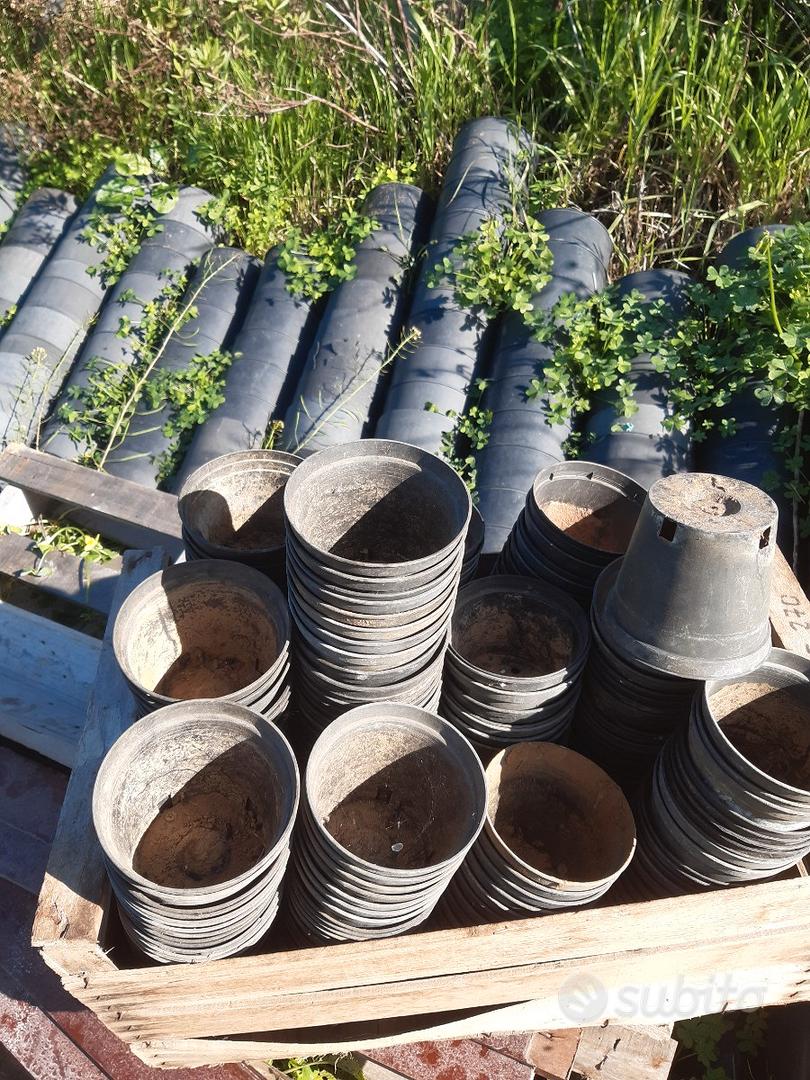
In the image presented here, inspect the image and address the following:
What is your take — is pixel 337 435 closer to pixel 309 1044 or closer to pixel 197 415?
pixel 197 415

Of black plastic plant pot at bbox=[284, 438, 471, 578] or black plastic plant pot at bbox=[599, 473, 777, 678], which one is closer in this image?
black plastic plant pot at bbox=[599, 473, 777, 678]

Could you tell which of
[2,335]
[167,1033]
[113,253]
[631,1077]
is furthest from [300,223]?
[631,1077]

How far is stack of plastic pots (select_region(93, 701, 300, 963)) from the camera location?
2080 mm

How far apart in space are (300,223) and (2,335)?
2.33 m

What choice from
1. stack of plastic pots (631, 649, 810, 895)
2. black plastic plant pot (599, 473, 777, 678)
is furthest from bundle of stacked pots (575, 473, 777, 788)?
stack of plastic pots (631, 649, 810, 895)

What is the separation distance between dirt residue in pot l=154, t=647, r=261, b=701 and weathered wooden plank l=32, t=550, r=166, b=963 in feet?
0.60

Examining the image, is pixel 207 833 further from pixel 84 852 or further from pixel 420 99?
pixel 420 99

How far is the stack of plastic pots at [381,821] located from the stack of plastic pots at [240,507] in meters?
0.76

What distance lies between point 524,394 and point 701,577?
2.45 m

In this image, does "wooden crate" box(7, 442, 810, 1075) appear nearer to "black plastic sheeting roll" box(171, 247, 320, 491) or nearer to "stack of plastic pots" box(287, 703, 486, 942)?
"stack of plastic pots" box(287, 703, 486, 942)

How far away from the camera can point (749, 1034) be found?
3.62 meters

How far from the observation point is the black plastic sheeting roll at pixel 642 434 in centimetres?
427

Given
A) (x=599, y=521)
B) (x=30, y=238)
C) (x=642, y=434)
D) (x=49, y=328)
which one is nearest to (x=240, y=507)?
(x=599, y=521)

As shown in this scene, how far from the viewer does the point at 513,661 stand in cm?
312
